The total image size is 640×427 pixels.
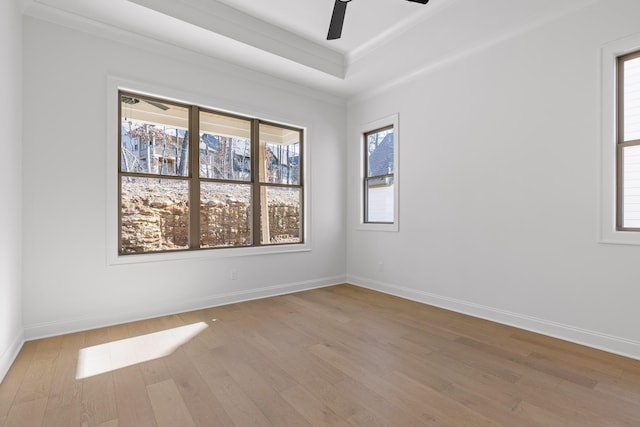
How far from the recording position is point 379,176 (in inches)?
188

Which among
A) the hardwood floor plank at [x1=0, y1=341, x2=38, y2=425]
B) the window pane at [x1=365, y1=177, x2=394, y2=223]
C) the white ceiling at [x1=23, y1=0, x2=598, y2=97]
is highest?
the white ceiling at [x1=23, y1=0, x2=598, y2=97]

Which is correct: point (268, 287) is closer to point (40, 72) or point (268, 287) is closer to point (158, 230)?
point (158, 230)

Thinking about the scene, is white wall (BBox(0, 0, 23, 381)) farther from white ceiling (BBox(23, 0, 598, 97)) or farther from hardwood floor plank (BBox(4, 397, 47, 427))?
white ceiling (BBox(23, 0, 598, 97))

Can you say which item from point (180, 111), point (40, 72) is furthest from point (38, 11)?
point (180, 111)

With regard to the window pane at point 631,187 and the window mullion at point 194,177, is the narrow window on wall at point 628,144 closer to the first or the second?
the window pane at point 631,187

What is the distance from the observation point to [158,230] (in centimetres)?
356

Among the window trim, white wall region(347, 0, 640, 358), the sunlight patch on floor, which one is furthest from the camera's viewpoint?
the window trim

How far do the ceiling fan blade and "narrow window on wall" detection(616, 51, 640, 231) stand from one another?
2.34 metres

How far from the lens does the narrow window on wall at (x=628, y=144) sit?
2535mm

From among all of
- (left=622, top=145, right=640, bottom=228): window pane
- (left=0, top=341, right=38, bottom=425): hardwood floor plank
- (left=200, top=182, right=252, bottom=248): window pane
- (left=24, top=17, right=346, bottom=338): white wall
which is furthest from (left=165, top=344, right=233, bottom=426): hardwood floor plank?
(left=622, top=145, right=640, bottom=228): window pane

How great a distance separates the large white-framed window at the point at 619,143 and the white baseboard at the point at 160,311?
3.45 meters

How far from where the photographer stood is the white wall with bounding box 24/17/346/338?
283 cm

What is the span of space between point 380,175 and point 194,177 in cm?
261

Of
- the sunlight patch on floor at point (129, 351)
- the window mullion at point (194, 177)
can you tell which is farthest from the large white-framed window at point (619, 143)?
the window mullion at point (194, 177)
